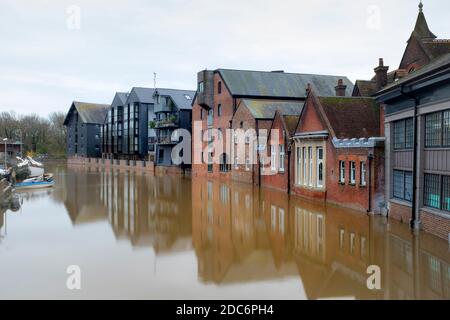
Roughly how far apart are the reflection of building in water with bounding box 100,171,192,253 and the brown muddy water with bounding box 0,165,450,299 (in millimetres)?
66

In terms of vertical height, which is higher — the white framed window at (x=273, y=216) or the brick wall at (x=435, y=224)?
the brick wall at (x=435, y=224)

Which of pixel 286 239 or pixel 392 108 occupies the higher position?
pixel 392 108

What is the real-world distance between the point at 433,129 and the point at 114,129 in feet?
226

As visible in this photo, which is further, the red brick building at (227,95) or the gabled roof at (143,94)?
the gabled roof at (143,94)

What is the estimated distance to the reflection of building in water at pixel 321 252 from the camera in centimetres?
1033

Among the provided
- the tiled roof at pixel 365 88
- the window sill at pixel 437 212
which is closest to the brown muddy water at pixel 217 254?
the window sill at pixel 437 212

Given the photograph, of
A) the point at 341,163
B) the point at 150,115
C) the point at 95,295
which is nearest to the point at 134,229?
the point at 95,295

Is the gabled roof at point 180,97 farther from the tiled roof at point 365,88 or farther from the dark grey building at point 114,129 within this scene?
the tiled roof at point 365,88

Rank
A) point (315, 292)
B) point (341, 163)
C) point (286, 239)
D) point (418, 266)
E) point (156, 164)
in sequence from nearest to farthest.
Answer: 1. point (315, 292)
2. point (418, 266)
3. point (286, 239)
4. point (341, 163)
5. point (156, 164)

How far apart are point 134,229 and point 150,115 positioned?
54472 millimetres

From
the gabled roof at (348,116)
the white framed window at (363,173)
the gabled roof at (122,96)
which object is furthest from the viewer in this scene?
the gabled roof at (122,96)

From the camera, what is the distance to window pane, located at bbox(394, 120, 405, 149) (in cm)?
1820

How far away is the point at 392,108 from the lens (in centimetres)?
1905

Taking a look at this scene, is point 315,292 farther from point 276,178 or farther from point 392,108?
point 276,178
